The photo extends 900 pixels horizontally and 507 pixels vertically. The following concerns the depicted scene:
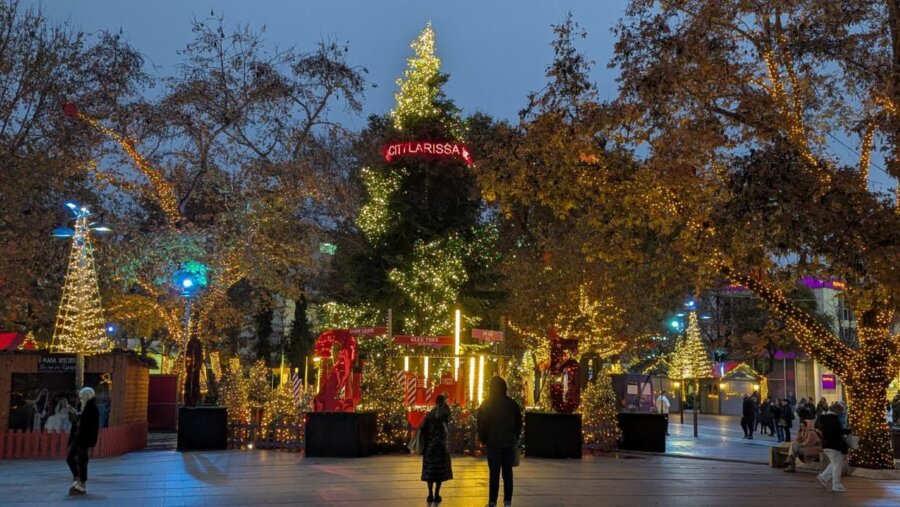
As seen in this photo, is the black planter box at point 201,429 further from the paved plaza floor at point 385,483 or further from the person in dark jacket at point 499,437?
the person in dark jacket at point 499,437

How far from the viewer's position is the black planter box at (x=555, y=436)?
19844 mm

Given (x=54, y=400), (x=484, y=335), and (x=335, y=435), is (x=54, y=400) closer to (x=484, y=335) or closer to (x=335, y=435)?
(x=335, y=435)

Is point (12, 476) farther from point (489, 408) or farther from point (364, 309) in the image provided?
point (364, 309)

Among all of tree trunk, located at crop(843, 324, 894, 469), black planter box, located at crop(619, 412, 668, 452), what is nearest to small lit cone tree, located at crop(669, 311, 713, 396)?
black planter box, located at crop(619, 412, 668, 452)

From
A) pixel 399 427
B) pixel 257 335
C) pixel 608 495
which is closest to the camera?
pixel 608 495

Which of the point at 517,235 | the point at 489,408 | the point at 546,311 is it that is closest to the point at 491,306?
the point at 546,311

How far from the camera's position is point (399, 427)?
67.9ft

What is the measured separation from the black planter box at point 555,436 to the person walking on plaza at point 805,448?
14.2 ft

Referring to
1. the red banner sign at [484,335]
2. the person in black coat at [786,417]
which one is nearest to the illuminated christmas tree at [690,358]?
the person in black coat at [786,417]

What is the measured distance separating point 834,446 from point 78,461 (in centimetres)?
1163

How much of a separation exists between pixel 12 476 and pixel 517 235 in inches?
1313

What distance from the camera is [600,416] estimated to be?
22.5 meters

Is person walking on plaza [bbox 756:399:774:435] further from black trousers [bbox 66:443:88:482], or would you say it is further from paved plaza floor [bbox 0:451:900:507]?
black trousers [bbox 66:443:88:482]

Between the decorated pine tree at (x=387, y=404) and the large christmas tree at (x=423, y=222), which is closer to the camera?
the decorated pine tree at (x=387, y=404)
